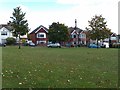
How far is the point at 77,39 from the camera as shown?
12900cm

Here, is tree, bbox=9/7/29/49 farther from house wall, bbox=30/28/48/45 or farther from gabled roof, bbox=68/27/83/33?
gabled roof, bbox=68/27/83/33

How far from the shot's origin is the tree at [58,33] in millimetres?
97188

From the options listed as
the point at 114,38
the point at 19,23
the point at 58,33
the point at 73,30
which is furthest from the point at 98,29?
the point at 114,38

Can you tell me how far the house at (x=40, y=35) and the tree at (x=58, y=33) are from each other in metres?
22.1

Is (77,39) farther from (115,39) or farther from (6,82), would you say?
(6,82)

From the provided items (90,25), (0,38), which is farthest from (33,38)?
(90,25)

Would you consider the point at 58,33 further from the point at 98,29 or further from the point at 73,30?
the point at 73,30

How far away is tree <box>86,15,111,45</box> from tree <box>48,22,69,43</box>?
8.83 meters

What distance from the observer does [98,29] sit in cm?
9056

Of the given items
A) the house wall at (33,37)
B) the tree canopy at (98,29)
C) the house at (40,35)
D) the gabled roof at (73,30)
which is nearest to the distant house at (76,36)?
the gabled roof at (73,30)

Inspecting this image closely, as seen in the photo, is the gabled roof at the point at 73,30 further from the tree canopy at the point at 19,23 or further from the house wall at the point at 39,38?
the tree canopy at the point at 19,23

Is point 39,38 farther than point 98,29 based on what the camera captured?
Yes

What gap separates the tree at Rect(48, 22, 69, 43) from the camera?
97.2 m

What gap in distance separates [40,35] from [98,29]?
122ft
